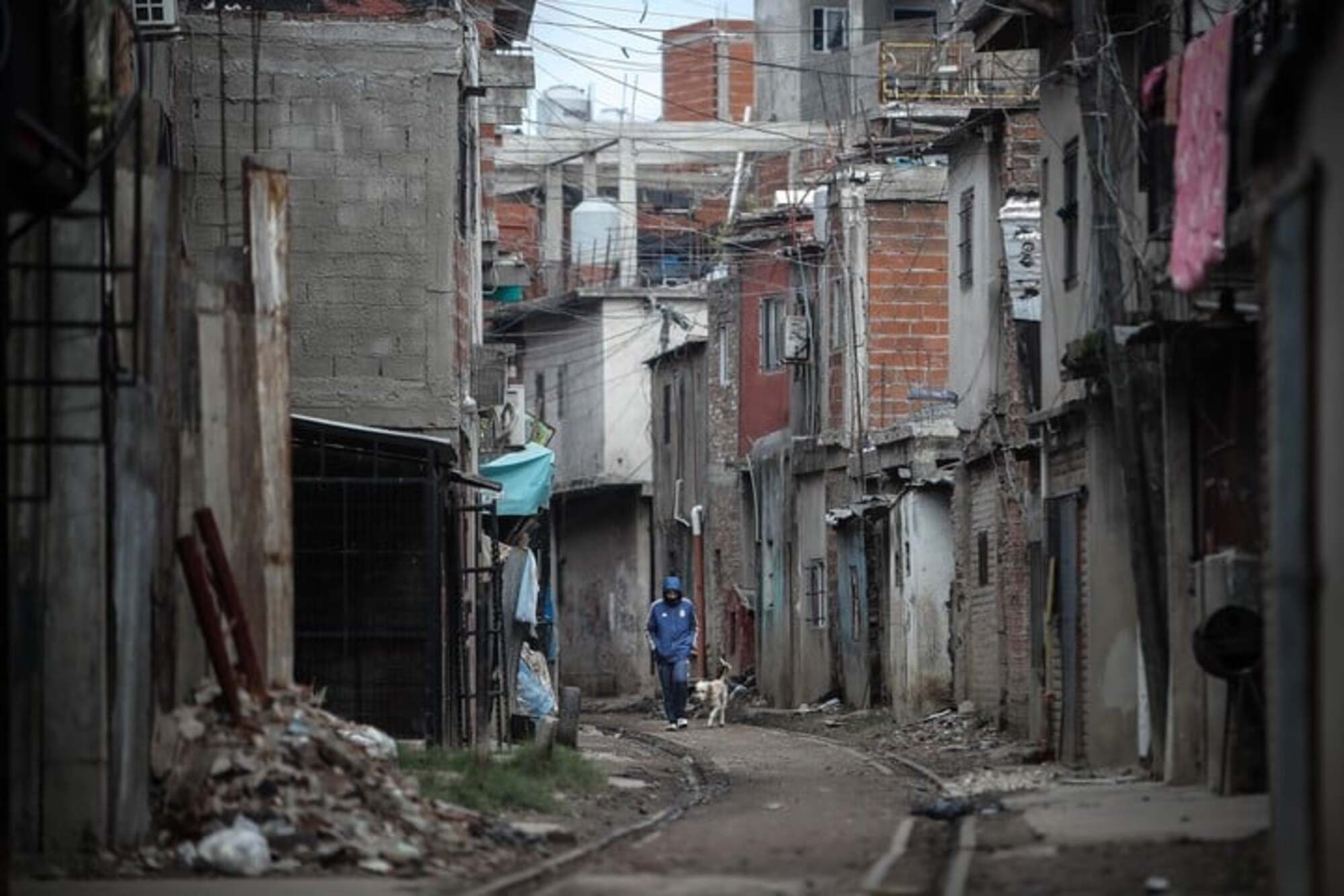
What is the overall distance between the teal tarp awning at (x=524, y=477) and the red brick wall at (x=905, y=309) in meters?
11.4

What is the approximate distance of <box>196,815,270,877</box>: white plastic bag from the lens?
47.1 feet

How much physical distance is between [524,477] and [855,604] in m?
10.2

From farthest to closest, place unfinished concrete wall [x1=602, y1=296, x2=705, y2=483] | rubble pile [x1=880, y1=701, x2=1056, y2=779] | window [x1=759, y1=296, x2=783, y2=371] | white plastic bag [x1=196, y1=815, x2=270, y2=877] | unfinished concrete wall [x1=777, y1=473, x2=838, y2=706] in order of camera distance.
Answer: unfinished concrete wall [x1=602, y1=296, x2=705, y2=483] < window [x1=759, y1=296, x2=783, y2=371] < unfinished concrete wall [x1=777, y1=473, x2=838, y2=706] < rubble pile [x1=880, y1=701, x2=1056, y2=779] < white plastic bag [x1=196, y1=815, x2=270, y2=877]

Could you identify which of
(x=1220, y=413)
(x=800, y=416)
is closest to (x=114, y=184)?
(x=1220, y=413)

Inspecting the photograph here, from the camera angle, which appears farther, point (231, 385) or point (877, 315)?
point (877, 315)

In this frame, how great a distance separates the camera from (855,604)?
38281mm

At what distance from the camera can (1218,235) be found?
662 inches

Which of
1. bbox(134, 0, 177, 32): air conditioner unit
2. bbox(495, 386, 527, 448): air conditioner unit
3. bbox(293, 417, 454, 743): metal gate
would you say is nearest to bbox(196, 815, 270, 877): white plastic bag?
bbox(293, 417, 454, 743): metal gate

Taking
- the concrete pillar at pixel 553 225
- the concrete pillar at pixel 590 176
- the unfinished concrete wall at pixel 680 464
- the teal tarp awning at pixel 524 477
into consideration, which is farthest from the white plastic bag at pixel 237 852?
the concrete pillar at pixel 590 176

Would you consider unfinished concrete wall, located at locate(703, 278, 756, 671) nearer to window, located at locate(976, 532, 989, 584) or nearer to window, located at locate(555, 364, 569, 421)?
window, located at locate(555, 364, 569, 421)

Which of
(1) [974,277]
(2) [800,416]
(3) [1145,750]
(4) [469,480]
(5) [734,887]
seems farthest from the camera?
(2) [800,416]

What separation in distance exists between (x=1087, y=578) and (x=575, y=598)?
34.9m

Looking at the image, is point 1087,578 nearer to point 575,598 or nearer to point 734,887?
point 734,887

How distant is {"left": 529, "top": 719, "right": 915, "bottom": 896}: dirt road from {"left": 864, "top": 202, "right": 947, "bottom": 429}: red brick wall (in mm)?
13337
